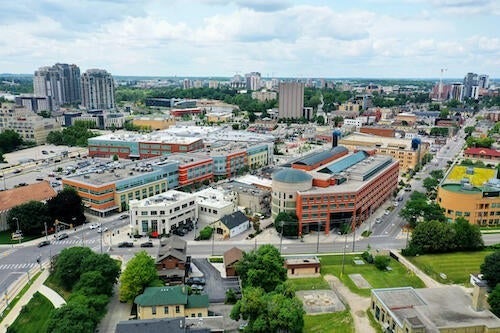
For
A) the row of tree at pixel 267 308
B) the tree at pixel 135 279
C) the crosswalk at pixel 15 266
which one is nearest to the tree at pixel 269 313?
the row of tree at pixel 267 308

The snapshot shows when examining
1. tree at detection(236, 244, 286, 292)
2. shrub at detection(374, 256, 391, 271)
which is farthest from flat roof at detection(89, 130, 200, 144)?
shrub at detection(374, 256, 391, 271)

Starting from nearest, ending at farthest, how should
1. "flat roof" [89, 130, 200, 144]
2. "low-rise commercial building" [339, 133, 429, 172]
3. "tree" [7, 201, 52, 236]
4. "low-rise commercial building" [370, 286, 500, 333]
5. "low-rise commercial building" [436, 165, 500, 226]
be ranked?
"low-rise commercial building" [370, 286, 500, 333], "tree" [7, 201, 52, 236], "low-rise commercial building" [436, 165, 500, 226], "low-rise commercial building" [339, 133, 429, 172], "flat roof" [89, 130, 200, 144]

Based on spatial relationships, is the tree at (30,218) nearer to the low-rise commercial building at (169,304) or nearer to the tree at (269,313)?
the low-rise commercial building at (169,304)

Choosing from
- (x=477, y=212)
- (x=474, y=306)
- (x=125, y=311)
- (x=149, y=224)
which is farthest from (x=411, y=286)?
(x=149, y=224)

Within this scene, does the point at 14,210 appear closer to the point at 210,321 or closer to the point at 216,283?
the point at 216,283

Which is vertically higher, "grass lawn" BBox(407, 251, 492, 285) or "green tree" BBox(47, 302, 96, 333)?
"green tree" BBox(47, 302, 96, 333)

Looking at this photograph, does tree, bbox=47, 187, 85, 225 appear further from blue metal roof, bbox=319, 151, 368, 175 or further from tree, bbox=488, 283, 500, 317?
tree, bbox=488, 283, 500, 317

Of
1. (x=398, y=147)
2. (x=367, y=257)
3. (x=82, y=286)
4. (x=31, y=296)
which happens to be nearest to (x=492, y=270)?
(x=367, y=257)
